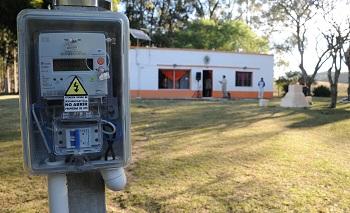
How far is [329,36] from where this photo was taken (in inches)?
1009

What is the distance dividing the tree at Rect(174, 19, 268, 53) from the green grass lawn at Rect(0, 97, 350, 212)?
33009 mm

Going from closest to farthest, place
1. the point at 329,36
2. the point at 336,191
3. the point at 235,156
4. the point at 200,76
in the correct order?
the point at 336,191, the point at 235,156, the point at 329,36, the point at 200,76

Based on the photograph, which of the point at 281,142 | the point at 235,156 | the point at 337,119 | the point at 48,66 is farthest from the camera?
the point at 337,119

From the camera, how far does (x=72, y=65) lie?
9.19 feet

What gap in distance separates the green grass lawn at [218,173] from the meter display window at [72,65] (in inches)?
99.9

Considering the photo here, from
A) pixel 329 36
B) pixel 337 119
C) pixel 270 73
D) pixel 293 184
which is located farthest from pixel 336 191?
pixel 270 73

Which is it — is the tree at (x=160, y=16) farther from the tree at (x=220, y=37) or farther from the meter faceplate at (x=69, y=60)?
the meter faceplate at (x=69, y=60)

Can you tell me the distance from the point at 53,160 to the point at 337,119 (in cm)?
1521

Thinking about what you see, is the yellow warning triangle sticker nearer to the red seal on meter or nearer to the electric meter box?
the electric meter box

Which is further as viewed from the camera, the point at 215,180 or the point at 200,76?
the point at 200,76

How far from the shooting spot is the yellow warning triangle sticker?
2.78m

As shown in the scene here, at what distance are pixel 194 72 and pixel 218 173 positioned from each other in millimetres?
27101

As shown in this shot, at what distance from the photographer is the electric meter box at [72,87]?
277 centimetres

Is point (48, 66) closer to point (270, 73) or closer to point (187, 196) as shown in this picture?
point (187, 196)
